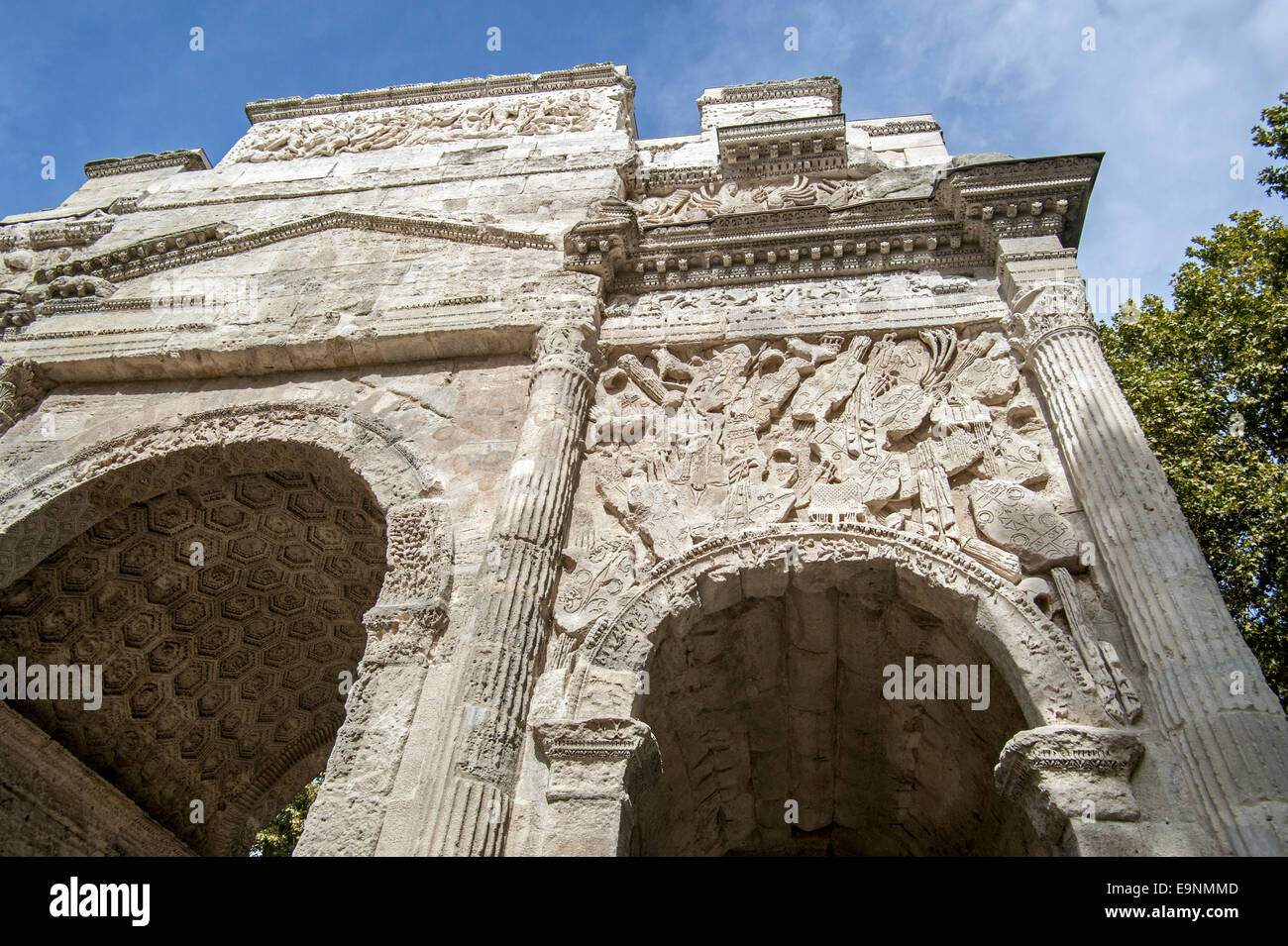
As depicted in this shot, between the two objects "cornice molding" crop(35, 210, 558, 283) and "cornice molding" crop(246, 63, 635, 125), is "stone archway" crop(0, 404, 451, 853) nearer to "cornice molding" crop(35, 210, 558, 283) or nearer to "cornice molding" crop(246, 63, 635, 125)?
"cornice molding" crop(35, 210, 558, 283)

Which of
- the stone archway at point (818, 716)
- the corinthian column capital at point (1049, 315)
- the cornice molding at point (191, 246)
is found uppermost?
the cornice molding at point (191, 246)

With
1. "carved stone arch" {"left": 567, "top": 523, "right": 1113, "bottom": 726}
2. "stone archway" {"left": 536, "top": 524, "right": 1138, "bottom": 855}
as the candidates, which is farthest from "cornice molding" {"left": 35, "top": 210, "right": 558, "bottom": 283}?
"stone archway" {"left": 536, "top": 524, "right": 1138, "bottom": 855}

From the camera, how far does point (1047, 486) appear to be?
6.07 metres

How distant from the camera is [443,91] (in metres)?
12.2

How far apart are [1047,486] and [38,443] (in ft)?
27.0

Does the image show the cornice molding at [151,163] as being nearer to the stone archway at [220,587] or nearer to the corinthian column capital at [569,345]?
the stone archway at [220,587]

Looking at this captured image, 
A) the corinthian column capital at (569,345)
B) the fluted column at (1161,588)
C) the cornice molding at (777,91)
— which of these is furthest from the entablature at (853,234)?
the cornice molding at (777,91)

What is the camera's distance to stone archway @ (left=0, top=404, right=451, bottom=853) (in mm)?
7031

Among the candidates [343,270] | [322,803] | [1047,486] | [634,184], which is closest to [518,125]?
[634,184]

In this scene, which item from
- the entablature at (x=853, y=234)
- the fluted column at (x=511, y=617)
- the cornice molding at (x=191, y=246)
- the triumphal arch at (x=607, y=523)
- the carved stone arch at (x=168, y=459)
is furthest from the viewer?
the cornice molding at (x=191, y=246)

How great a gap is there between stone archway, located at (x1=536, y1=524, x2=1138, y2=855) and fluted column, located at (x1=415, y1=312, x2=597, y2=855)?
0.29 metres

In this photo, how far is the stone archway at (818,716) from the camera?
189 inches

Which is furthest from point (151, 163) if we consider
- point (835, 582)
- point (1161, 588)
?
point (1161, 588)

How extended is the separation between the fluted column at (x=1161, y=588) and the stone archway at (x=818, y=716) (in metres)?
0.39
